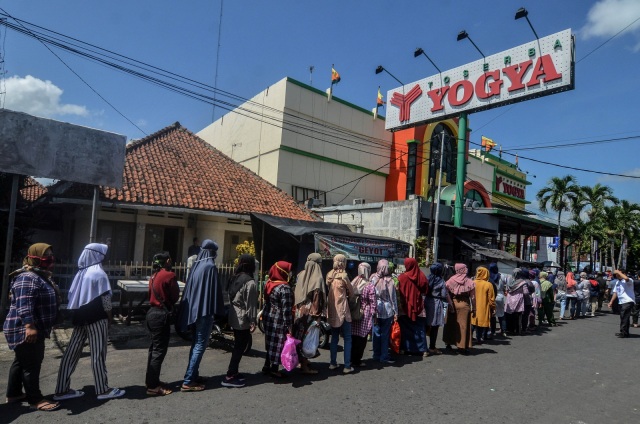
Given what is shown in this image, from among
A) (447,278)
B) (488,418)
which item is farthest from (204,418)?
(447,278)

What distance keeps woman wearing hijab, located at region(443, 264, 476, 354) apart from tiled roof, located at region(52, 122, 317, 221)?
7.80 m

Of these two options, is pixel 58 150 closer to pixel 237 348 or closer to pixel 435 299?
pixel 237 348

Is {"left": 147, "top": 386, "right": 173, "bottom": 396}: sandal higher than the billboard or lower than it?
lower

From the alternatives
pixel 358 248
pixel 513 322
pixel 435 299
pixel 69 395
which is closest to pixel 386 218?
pixel 358 248

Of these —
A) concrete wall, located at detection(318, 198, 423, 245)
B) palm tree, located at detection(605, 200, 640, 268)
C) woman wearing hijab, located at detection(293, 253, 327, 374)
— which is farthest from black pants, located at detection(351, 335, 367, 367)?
palm tree, located at detection(605, 200, 640, 268)

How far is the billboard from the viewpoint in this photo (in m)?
7.97

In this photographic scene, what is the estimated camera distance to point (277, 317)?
18.1 feet

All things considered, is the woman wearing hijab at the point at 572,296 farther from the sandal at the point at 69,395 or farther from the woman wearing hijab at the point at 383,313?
the sandal at the point at 69,395

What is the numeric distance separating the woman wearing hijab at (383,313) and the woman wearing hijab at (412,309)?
1.05 ft

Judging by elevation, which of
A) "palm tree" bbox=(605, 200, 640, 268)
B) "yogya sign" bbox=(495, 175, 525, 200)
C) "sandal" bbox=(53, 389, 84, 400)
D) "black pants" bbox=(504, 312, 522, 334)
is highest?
"yogya sign" bbox=(495, 175, 525, 200)

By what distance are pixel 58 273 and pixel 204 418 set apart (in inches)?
248

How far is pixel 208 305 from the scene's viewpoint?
16.5 ft

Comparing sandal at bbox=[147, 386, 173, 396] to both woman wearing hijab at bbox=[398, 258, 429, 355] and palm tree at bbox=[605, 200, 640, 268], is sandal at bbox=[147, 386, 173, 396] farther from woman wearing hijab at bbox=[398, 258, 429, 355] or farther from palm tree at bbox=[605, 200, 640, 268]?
palm tree at bbox=[605, 200, 640, 268]

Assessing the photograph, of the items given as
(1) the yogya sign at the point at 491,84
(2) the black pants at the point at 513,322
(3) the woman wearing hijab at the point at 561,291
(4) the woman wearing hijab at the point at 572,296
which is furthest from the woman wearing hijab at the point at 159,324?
(1) the yogya sign at the point at 491,84
